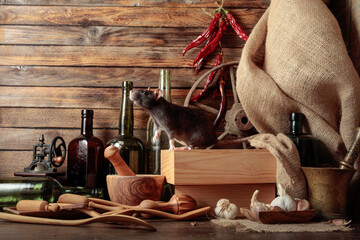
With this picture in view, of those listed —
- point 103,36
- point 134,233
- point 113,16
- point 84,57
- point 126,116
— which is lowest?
point 134,233

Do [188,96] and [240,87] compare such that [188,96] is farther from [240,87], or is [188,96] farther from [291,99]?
[291,99]

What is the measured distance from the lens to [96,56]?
1.78m

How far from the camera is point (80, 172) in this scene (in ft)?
5.12

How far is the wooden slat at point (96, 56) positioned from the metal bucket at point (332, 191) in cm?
87

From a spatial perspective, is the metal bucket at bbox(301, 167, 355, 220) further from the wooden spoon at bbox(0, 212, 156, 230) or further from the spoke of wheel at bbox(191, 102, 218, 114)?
the spoke of wheel at bbox(191, 102, 218, 114)

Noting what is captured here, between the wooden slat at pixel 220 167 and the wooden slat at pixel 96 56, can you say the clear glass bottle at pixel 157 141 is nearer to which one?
the wooden slat at pixel 96 56

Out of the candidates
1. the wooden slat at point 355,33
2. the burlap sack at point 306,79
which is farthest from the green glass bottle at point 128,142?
the wooden slat at point 355,33

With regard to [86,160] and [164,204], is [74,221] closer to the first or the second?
[164,204]

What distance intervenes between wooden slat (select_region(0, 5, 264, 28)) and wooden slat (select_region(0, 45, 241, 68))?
0.12 m

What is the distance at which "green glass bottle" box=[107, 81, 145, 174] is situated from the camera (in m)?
1.56

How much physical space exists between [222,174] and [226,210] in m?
0.11

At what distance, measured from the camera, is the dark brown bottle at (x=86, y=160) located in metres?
1.56

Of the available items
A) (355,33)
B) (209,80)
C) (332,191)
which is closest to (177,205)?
(332,191)

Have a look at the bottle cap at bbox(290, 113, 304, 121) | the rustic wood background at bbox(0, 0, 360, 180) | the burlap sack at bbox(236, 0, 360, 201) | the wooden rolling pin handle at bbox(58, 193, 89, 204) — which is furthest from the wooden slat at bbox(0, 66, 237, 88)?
the wooden rolling pin handle at bbox(58, 193, 89, 204)
